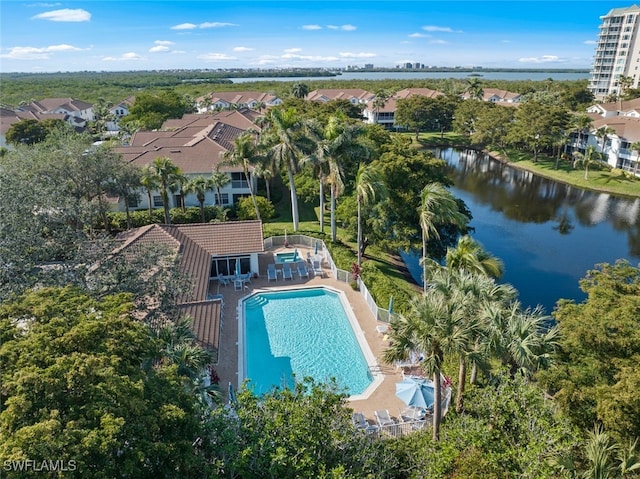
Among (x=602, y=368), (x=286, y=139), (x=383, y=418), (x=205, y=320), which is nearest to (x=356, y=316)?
(x=383, y=418)

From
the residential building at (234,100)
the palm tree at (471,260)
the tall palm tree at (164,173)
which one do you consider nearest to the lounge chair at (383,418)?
the palm tree at (471,260)

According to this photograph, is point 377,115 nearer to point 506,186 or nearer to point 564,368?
point 506,186

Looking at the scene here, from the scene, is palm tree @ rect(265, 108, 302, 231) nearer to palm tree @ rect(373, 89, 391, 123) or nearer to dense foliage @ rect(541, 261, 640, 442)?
dense foliage @ rect(541, 261, 640, 442)

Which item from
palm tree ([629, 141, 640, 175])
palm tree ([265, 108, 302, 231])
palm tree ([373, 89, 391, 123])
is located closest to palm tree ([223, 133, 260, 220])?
palm tree ([265, 108, 302, 231])

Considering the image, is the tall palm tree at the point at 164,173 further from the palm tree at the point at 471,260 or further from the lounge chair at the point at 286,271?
the palm tree at the point at 471,260

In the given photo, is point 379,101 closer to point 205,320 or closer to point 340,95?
point 340,95
